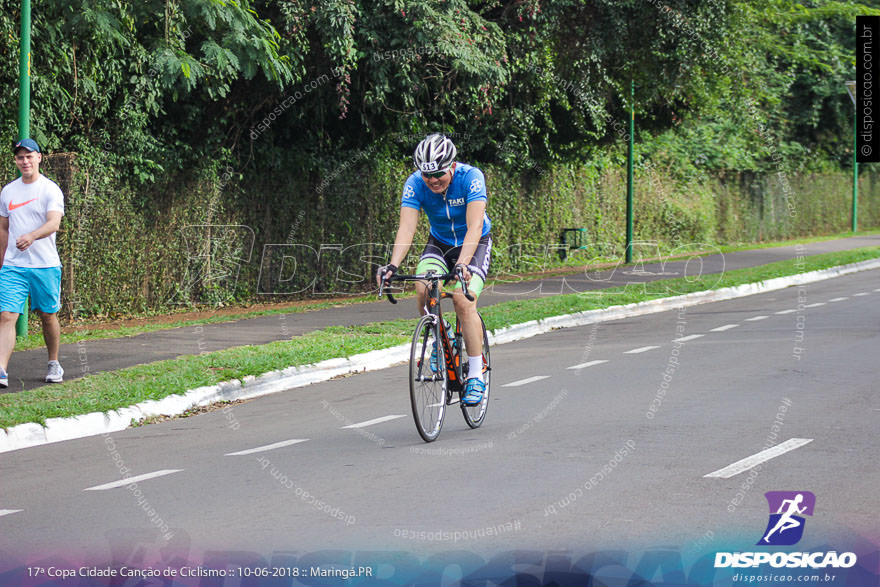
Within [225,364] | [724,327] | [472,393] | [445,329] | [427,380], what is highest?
[445,329]

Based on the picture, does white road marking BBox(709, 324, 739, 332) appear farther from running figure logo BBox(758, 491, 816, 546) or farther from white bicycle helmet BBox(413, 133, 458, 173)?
running figure logo BBox(758, 491, 816, 546)

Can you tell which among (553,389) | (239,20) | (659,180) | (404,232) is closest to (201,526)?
(404,232)

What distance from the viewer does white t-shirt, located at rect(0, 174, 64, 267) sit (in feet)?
33.6

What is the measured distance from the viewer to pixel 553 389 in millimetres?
10492

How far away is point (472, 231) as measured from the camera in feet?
26.4

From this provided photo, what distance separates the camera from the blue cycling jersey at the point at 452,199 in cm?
816

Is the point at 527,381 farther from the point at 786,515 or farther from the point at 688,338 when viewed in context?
the point at 786,515

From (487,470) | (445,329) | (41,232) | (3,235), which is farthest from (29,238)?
(487,470)

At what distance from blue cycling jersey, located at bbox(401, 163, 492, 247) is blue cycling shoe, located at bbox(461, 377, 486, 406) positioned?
3.33 feet

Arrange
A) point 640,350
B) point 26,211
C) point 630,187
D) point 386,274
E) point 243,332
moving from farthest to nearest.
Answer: point 630,187, point 243,332, point 640,350, point 26,211, point 386,274

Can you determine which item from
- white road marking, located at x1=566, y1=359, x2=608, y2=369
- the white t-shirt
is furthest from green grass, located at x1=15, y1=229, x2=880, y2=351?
white road marking, located at x1=566, y1=359, x2=608, y2=369

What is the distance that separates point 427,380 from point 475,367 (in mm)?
491

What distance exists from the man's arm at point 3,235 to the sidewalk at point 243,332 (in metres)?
1.17

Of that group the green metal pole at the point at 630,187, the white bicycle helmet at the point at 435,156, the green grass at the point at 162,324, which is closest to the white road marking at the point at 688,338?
the green grass at the point at 162,324
